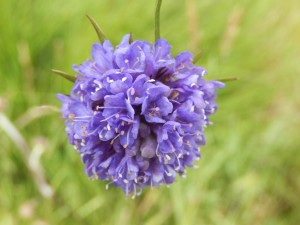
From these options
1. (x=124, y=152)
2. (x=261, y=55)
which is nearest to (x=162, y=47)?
(x=124, y=152)

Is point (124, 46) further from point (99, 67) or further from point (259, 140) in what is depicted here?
point (259, 140)

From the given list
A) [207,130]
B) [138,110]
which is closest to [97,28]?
[138,110]

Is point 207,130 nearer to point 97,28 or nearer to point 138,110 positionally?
point 138,110

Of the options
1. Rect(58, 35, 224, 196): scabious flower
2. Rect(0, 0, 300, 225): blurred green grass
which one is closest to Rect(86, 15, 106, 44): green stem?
Rect(58, 35, 224, 196): scabious flower

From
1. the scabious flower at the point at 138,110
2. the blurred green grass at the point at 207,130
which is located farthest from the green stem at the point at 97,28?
the blurred green grass at the point at 207,130

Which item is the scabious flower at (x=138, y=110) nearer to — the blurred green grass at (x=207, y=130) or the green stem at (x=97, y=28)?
the green stem at (x=97, y=28)

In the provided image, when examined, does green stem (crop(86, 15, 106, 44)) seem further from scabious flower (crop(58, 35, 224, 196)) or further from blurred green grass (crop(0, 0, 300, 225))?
blurred green grass (crop(0, 0, 300, 225))
